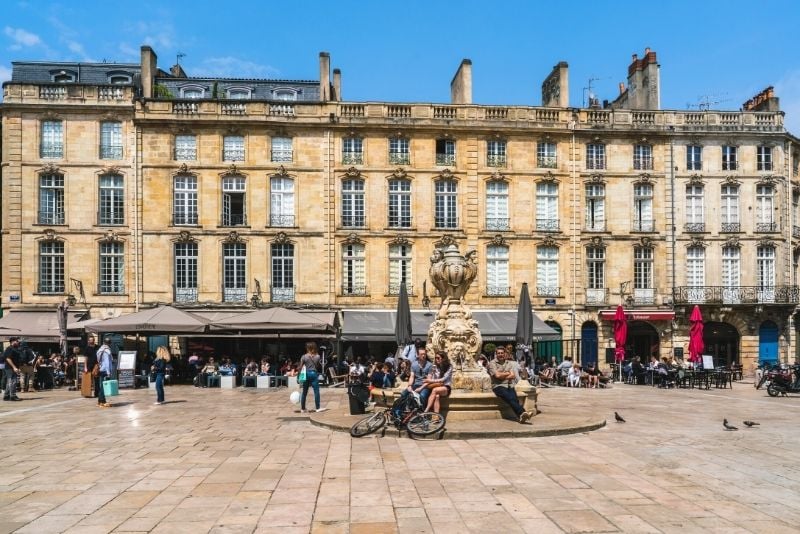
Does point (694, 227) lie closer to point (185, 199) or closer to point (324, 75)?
point (324, 75)

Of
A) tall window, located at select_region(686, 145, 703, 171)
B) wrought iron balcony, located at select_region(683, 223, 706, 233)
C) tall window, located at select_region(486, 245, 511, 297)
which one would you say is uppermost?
tall window, located at select_region(686, 145, 703, 171)

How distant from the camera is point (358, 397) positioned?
14.3m

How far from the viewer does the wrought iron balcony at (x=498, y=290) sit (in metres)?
31.5

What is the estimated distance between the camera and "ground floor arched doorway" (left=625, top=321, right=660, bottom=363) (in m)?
32.2

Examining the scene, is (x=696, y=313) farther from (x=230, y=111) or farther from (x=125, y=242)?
(x=125, y=242)

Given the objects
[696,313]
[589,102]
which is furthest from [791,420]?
[589,102]

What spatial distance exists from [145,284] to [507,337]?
573 inches

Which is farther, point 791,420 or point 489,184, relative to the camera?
point 489,184

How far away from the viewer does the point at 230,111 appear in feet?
101

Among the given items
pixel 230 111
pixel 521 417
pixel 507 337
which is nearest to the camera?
pixel 521 417

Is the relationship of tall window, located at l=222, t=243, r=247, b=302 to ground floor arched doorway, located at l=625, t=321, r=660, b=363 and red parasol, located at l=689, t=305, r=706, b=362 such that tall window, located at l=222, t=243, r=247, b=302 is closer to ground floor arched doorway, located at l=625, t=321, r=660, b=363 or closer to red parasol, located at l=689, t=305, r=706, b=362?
ground floor arched doorway, located at l=625, t=321, r=660, b=363

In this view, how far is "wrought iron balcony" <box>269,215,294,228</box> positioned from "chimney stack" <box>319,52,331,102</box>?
212 inches

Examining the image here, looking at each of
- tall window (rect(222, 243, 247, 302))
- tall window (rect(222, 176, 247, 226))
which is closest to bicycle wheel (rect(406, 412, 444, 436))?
tall window (rect(222, 243, 247, 302))

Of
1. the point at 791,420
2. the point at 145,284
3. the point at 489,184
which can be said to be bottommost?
the point at 791,420
